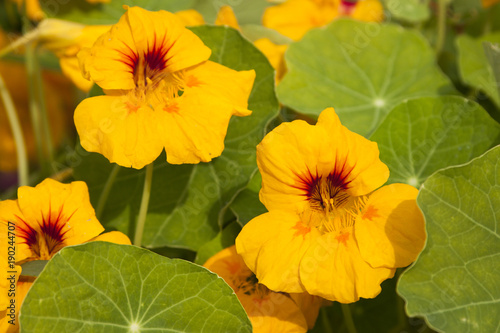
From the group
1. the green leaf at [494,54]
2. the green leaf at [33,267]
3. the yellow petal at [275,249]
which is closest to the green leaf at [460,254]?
the yellow petal at [275,249]

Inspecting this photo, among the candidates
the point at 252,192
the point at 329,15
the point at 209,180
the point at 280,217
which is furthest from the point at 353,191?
the point at 329,15

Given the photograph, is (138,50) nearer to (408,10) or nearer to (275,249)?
(275,249)

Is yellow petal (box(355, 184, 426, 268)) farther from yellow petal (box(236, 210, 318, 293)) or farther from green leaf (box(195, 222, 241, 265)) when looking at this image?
green leaf (box(195, 222, 241, 265))

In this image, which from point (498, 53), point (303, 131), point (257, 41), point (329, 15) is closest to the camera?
point (303, 131)

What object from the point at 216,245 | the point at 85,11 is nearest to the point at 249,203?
the point at 216,245

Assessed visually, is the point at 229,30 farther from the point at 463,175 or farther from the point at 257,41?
the point at 463,175
